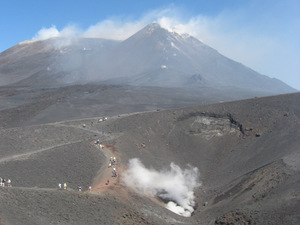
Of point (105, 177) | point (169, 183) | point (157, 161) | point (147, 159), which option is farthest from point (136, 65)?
point (105, 177)

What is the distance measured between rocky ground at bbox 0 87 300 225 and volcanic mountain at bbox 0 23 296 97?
5766cm

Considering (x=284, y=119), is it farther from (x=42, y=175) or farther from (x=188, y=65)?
(x=188, y=65)

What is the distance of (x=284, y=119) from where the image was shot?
47344 mm

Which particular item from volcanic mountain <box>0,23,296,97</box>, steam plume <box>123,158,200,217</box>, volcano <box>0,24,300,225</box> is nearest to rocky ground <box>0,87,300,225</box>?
volcano <box>0,24,300,225</box>

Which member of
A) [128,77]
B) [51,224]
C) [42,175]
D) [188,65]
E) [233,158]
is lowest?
[51,224]

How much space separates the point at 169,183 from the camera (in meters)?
39.2

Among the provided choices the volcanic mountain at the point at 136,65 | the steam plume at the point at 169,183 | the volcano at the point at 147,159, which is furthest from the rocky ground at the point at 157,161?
the volcanic mountain at the point at 136,65

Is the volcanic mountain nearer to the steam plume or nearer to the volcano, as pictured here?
the volcano

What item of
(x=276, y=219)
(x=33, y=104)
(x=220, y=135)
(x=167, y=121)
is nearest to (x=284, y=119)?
(x=220, y=135)

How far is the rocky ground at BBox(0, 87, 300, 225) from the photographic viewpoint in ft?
84.3

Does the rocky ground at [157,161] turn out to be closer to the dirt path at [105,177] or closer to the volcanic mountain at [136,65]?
the dirt path at [105,177]

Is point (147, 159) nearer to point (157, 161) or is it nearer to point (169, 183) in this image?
point (157, 161)

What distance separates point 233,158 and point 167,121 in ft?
39.5

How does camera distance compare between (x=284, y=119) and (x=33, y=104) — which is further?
(x=33, y=104)
